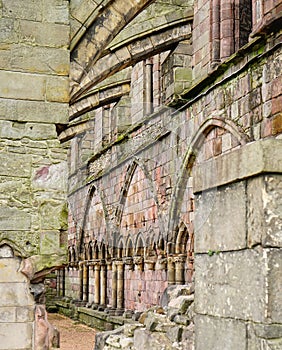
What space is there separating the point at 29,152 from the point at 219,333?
15.3 ft

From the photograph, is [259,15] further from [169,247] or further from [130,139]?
[130,139]

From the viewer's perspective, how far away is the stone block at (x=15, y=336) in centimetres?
676

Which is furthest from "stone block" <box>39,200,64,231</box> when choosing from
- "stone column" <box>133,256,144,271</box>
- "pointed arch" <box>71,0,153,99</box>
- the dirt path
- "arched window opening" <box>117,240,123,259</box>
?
"arched window opening" <box>117,240,123,259</box>

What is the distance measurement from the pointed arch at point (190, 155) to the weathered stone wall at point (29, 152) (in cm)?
284

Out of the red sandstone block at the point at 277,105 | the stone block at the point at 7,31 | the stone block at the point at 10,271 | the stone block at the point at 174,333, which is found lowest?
the stone block at the point at 174,333

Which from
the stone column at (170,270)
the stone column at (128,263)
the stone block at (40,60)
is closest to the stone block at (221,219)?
the stone block at (40,60)

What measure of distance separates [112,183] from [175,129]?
5097mm

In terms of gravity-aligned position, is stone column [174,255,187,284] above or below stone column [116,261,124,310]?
above

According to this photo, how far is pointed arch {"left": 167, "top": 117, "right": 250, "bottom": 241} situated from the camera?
374 inches

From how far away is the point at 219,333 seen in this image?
9.16 feet

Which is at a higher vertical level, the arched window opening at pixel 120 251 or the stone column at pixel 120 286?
the arched window opening at pixel 120 251

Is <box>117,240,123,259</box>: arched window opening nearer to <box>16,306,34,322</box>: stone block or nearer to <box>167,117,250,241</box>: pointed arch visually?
<box>167,117,250,241</box>: pointed arch

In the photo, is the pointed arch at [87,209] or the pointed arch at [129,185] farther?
the pointed arch at [87,209]

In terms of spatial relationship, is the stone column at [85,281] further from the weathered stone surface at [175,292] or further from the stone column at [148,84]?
the weathered stone surface at [175,292]
